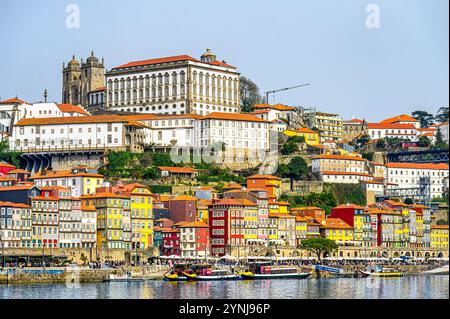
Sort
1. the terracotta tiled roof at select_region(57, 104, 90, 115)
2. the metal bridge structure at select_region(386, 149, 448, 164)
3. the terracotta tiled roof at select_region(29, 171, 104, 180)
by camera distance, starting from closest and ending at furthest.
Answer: the terracotta tiled roof at select_region(29, 171, 104, 180) < the terracotta tiled roof at select_region(57, 104, 90, 115) < the metal bridge structure at select_region(386, 149, 448, 164)

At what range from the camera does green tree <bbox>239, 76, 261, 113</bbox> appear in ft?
327

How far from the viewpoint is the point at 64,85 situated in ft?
334

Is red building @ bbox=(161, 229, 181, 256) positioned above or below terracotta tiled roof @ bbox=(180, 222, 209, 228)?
below

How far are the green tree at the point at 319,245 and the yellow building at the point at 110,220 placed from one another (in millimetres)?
10852

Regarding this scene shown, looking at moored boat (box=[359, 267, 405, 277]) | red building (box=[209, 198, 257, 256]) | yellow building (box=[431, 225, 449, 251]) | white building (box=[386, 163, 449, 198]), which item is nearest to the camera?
moored boat (box=[359, 267, 405, 277])

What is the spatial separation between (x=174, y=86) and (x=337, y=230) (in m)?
21.1

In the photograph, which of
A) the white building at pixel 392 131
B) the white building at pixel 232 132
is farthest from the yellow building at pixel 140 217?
the white building at pixel 392 131

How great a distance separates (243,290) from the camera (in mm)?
48719

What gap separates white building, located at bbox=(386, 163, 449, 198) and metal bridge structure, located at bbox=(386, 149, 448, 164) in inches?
106

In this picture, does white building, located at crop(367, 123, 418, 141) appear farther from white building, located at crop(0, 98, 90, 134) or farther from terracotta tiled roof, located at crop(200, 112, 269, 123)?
white building, located at crop(0, 98, 90, 134)

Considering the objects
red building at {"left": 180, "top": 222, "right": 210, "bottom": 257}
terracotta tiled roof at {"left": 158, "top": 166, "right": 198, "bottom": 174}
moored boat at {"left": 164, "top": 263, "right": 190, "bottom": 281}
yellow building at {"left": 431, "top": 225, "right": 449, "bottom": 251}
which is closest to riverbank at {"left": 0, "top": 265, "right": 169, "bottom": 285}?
moored boat at {"left": 164, "top": 263, "right": 190, "bottom": 281}
